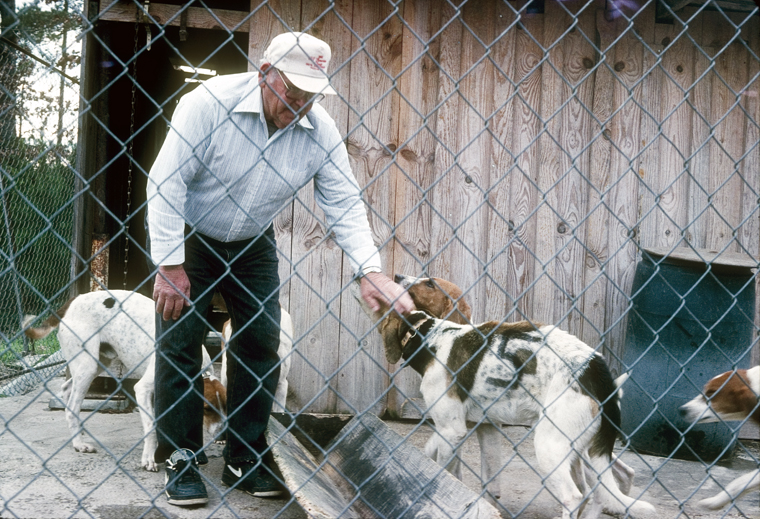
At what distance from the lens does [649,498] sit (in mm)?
3529

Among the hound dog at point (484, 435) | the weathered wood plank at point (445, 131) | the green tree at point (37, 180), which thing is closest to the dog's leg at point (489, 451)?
the hound dog at point (484, 435)

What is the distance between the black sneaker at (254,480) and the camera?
3117 millimetres

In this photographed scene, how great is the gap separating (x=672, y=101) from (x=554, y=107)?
3.05 feet

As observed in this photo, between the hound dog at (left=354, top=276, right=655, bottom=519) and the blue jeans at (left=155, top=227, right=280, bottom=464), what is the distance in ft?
1.94

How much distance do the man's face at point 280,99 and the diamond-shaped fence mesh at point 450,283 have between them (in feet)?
0.15

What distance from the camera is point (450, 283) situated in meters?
4.16

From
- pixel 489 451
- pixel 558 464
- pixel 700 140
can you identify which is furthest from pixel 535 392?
pixel 700 140

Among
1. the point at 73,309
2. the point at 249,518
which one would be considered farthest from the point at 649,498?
the point at 73,309

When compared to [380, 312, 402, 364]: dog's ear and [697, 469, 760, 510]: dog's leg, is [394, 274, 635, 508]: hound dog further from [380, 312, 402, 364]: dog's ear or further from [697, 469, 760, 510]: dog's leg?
[697, 469, 760, 510]: dog's leg

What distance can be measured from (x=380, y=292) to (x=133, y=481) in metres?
1.28

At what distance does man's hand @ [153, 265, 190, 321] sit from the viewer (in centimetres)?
253

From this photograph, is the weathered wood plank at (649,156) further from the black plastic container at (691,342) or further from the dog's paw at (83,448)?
the dog's paw at (83,448)

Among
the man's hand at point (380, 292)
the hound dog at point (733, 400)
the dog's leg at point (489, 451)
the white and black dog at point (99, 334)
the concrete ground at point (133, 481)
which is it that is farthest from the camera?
the white and black dog at point (99, 334)

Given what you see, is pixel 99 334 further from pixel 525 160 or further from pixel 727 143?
pixel 727 143
